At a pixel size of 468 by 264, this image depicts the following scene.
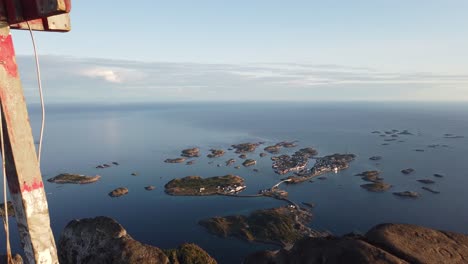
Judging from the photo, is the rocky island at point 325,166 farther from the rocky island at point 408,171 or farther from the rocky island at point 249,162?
the rocky island at point 249,162

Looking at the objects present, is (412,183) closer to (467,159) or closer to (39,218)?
(467,159)

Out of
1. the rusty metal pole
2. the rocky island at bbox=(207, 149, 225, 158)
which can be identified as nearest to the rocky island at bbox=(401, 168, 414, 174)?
the rocky island at bbox=(207, 149, 225, 158)

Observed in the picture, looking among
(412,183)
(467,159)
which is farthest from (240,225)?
(467,159)

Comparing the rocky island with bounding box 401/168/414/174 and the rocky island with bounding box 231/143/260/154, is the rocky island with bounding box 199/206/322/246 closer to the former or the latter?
the rocky island with bounding box 401/168/414/174

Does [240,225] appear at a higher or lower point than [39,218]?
lower

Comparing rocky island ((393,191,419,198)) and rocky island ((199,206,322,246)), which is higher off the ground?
rocky island ((199,206,322,246))

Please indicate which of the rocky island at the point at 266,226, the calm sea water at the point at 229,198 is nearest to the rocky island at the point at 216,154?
the calm sea water at the point at 229,198

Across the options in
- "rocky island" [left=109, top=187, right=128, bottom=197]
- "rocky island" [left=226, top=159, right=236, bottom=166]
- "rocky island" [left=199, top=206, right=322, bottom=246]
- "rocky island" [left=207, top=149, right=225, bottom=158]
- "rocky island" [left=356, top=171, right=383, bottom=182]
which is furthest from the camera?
"rocky island" [left=207, top=149, right=225, bottom=158]
